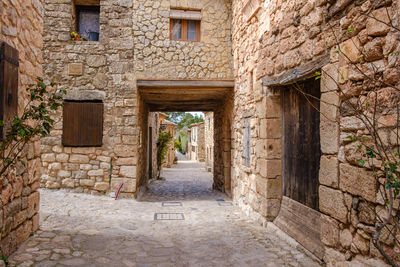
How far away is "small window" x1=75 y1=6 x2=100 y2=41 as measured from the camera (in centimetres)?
663

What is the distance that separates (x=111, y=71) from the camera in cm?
634

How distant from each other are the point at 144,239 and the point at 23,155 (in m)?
1.78

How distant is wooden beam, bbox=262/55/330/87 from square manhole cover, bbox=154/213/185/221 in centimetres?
274

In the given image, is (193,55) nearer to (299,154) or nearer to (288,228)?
(299,154)

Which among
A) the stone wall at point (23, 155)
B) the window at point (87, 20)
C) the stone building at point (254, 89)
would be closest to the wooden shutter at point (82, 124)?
the stone building at point (254, 89)

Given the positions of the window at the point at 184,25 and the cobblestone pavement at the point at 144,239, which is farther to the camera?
the window at the point at 184,25

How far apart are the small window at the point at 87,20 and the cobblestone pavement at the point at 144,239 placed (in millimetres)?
3693

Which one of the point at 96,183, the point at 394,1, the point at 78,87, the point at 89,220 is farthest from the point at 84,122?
the point at 394,1

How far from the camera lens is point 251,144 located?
196 inches

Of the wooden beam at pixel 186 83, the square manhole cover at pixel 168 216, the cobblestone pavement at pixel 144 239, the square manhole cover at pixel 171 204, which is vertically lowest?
the square manhole cover at pixel 171 204

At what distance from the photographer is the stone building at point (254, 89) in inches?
93.2

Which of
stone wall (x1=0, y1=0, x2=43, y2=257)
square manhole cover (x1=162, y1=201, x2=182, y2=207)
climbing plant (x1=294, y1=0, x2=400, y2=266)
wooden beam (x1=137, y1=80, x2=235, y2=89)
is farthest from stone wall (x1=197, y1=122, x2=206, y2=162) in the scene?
climbing plant (x1=294, y1=0, x2=400, y2=266)

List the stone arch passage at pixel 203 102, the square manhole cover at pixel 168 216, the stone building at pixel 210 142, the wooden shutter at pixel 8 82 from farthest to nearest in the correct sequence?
the stone building at pixel 210 142, the stone arch passage at pixel 203 102, the square manhole cover at pixel 168 216, the wooden shutter at pixel 8 82

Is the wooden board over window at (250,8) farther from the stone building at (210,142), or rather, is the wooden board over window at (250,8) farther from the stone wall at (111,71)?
the stone building at (210,142)
